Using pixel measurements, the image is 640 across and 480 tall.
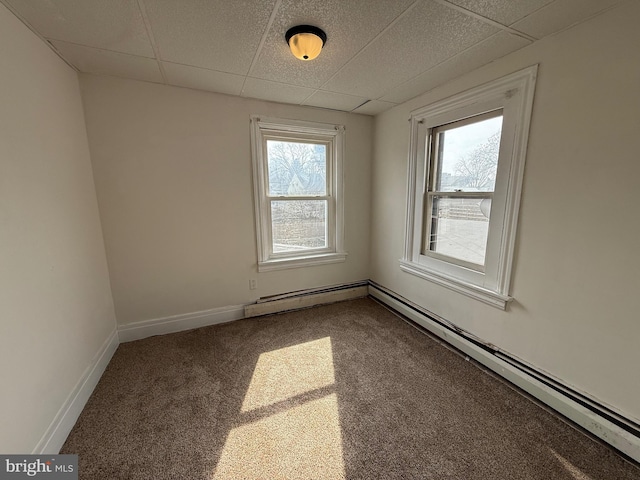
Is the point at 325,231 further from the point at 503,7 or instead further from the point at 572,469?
the point at 572,469

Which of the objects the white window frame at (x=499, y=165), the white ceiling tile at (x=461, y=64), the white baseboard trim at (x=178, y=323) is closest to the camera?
the white ceiling tile at (x=461, y=64)

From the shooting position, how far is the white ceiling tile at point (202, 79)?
1.90 m

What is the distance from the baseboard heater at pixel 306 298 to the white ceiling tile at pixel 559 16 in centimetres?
270

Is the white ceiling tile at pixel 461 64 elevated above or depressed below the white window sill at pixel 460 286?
above

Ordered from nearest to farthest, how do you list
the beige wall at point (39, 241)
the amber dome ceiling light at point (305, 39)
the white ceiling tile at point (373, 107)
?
the beige wall at point (39, 241), the amber dome ceiling light at point (305, 39), the white ceiling tile at point (373, 107)

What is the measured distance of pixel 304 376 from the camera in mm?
1915

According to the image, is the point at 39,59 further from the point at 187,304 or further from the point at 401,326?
the point at 401,326

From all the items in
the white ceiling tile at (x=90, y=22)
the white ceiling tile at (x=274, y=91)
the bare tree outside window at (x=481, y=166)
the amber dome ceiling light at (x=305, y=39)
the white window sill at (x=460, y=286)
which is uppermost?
the white ceiling tile at (x=274, y=91)

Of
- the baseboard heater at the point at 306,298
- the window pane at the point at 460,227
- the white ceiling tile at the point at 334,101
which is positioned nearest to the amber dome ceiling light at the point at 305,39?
the white ceiling tile at the point at 334,101

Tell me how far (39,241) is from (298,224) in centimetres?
204

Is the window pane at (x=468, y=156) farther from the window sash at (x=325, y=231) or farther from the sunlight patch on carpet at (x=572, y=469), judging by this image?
the sunlight patch on carpet at (x=572, y=469)

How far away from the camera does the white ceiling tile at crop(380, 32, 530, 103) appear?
1.57 m

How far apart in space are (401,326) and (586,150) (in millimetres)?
1953

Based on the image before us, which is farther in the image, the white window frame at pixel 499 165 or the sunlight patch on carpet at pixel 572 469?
the white window frame at pixel 499 165
